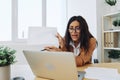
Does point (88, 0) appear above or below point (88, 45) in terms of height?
above

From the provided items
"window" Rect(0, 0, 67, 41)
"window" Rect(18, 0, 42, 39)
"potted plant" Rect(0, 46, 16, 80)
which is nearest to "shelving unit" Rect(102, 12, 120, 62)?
"window" Rect(0, 0, 67, 41)

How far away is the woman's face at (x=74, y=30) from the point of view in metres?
1.81

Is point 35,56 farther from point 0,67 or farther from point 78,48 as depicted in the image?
point 78,48

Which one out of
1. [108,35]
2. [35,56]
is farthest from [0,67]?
[108,35]

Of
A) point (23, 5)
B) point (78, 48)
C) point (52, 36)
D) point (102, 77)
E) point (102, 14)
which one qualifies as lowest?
point (102, 77)

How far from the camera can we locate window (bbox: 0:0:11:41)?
10.9ft

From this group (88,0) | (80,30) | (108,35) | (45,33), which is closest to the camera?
(45,33)

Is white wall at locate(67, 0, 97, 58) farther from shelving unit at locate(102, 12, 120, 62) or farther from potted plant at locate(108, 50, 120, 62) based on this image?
potted plant at locate(108, 50, 120, 62)

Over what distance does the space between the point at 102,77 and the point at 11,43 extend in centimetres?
251

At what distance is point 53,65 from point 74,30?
822 mm

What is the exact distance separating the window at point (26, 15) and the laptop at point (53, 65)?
236 cm

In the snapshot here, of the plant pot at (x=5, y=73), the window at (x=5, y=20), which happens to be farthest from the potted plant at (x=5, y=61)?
the window at (x=5, y=20)

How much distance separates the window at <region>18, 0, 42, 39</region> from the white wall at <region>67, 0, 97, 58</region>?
2.17 feet

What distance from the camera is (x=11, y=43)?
11.0 feet
